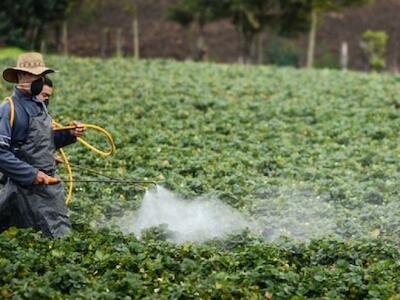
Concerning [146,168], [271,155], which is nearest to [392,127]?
[271,155]

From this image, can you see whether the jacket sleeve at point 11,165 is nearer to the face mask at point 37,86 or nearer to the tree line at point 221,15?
the face mask at point 37,86

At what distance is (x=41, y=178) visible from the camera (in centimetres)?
793

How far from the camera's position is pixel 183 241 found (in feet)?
28.8

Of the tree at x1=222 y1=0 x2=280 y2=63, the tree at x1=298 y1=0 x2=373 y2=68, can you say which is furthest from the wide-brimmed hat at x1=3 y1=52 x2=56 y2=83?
the tree at x1=222 y1=0 x2=280 y2=63

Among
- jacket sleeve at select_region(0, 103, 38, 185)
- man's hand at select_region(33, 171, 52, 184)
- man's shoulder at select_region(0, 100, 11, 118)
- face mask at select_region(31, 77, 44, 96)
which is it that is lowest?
Answer: man's hand at select_region(33, 171, 52, 184)

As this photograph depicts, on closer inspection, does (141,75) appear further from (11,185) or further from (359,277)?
(359,277)

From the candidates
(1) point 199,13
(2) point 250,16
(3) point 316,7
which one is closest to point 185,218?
(3) point 316,7

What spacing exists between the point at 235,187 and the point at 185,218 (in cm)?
147

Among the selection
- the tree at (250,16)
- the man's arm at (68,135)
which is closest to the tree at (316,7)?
the tree at (250,16)

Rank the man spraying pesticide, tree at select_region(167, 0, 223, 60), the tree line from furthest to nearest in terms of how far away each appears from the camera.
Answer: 1. tree at select_region(167, 0, 223, 60)
2. the tree line
3. the man spraying pesticide

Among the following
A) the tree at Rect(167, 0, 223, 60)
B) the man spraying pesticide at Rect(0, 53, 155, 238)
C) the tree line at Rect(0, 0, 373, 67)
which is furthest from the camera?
the tree at Rect(167, 0, 223, 60)

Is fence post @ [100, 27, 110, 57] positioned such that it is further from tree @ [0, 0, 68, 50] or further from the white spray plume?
the white spray plume

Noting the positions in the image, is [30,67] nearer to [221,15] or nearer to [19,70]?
[19,70]

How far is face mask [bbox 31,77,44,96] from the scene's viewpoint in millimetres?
8156
